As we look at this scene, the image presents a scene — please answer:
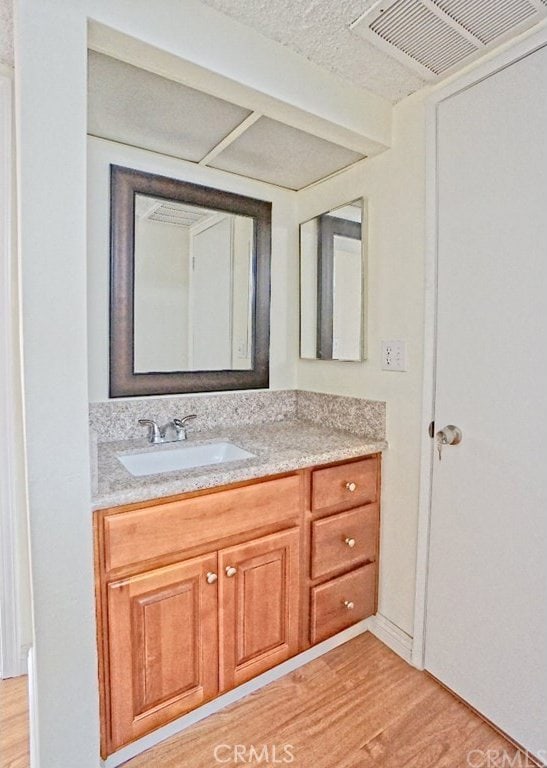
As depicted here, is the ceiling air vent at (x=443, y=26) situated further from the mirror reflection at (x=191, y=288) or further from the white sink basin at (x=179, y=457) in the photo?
the white sink basin at (x=179, y=457)

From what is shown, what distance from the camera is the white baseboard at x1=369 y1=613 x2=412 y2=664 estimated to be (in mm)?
1659

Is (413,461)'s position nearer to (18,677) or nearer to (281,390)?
(281,390)

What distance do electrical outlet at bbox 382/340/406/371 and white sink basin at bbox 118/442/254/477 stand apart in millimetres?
668

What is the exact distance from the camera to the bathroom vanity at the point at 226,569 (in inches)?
45.9

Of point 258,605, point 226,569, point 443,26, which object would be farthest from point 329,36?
point 258,605

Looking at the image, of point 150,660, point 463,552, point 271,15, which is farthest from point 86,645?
point 271,15

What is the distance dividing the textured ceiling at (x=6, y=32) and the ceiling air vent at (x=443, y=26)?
1000mm

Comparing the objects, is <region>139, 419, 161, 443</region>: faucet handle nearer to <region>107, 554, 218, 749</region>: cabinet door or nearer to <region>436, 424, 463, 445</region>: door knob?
<region>107, 554, 218, 749</region>: cabinet door

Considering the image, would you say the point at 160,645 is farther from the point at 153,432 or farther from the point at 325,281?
the point at 325,281

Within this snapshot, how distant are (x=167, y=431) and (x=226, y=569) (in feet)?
2.01

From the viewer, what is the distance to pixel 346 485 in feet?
5.39

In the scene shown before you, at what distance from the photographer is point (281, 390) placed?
2.16 meters
